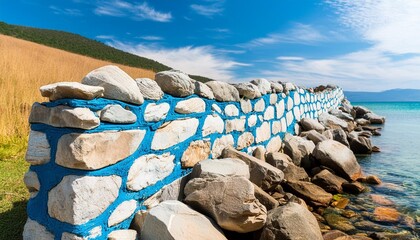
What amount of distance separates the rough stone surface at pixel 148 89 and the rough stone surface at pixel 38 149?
687 mm

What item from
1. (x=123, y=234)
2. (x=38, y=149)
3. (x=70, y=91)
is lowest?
(x=123, y=234)

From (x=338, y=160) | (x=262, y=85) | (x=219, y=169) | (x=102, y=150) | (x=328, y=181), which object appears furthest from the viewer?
(x=338, y=160)

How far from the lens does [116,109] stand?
1759 millimetres

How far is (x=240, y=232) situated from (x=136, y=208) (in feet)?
2.53

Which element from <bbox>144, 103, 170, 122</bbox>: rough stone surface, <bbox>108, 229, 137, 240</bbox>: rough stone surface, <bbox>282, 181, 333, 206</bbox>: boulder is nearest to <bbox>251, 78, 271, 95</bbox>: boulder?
<bbox>282, 181, 333, 206</bbox>: boulder

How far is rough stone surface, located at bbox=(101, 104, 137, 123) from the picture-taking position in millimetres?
1679

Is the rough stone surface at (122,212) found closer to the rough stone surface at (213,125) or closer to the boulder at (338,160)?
the rough stone surface at (213,125)

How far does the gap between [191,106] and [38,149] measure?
126cm

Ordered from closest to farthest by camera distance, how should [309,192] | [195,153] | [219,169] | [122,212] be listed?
[122,212]
[219,169]
[195,153]
[309,192]

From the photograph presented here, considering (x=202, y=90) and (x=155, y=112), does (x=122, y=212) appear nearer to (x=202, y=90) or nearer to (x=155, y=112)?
(x=155, y=112)

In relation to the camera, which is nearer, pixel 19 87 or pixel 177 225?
pixel 177 225

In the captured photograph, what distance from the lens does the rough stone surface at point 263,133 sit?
4098 millimetres

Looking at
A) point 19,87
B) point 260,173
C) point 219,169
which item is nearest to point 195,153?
point 219,169

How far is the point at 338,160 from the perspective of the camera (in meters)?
4.36
